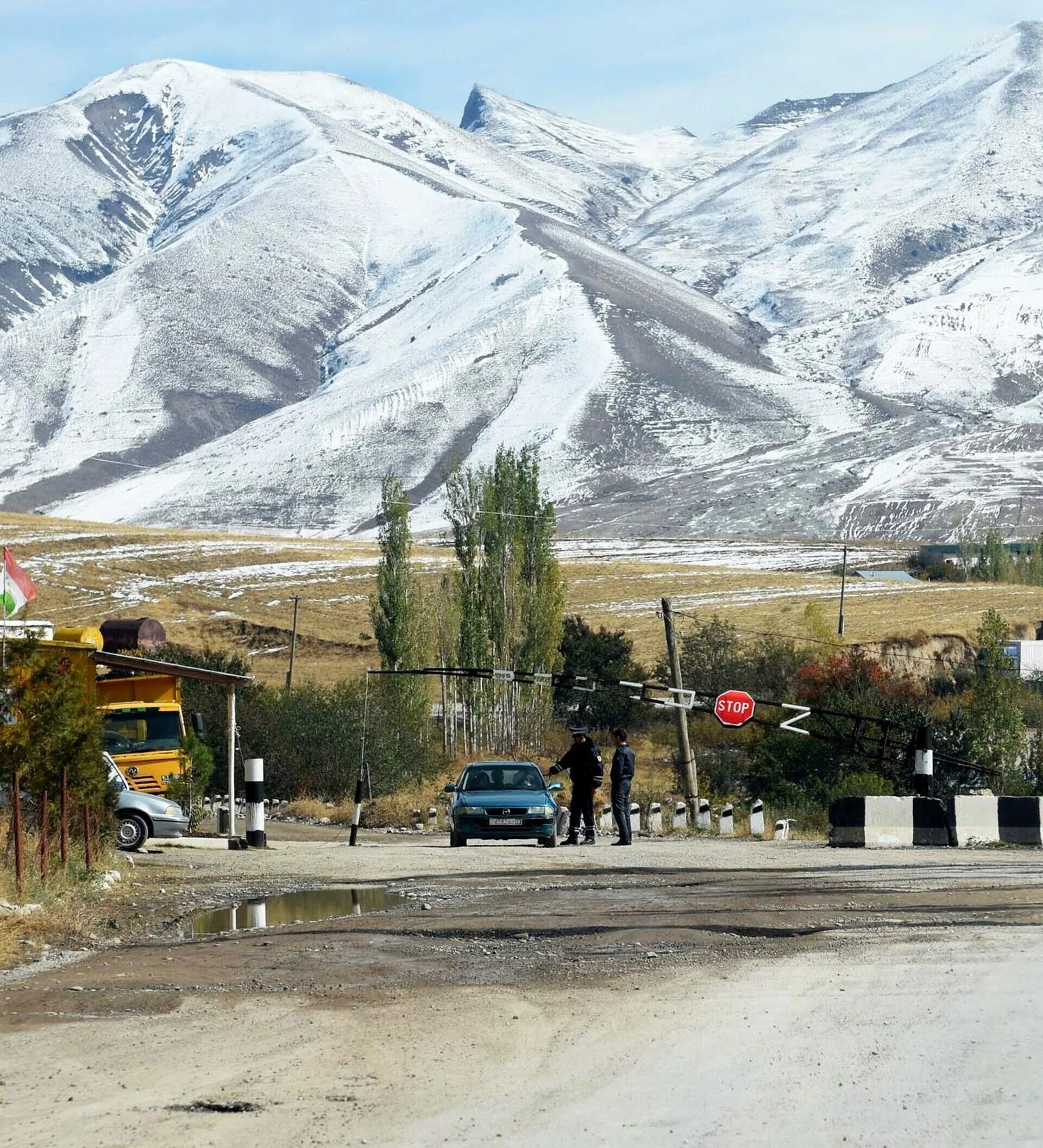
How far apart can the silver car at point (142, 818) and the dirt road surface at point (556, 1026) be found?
10322mm

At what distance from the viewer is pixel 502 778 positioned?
1096 inches

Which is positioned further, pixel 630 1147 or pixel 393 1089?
pixel 393 1089

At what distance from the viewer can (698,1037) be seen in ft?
25.8

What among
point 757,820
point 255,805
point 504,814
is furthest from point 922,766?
point 255,805

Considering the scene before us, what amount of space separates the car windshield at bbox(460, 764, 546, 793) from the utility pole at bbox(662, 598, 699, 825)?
9.57m

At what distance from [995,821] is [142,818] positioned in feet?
36.9

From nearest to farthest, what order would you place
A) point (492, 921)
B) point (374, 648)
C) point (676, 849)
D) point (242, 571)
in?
point (492, 921) < point (676, 849) < point (374, 648) < point (242, 571)

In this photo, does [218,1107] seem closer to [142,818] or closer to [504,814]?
[142,818]

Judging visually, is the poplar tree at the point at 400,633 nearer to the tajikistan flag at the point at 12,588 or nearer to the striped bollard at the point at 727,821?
the striped bollard at the point at 727,821

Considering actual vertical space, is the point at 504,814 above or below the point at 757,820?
above

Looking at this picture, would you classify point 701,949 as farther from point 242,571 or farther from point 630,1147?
point 242,571

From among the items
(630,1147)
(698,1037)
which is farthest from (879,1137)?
(698,1037)

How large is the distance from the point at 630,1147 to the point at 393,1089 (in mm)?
1264

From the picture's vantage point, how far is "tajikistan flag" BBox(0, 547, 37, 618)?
2153 centimetres
